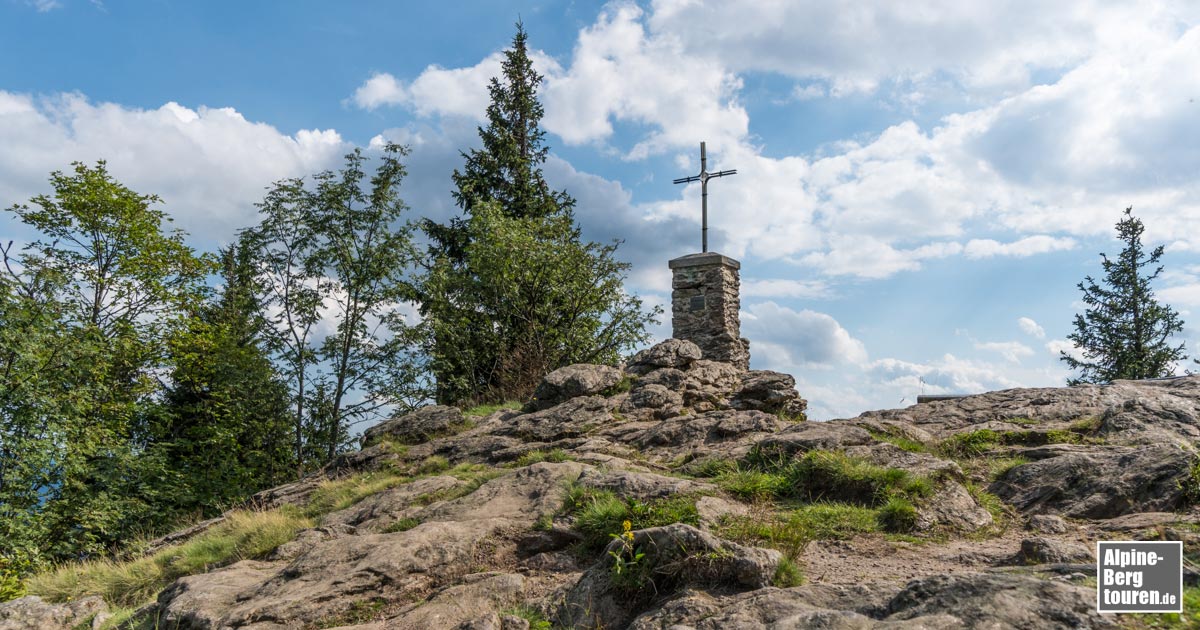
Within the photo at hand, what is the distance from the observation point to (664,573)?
15.8 ft

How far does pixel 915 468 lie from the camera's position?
7.47 metres

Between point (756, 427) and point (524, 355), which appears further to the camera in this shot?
point (524, 355)

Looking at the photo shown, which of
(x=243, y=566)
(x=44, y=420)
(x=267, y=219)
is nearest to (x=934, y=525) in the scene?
(x=243, y=566)

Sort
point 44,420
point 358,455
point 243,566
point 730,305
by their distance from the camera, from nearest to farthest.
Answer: point 243,566, point 358,455, point 44,420, point 730,305

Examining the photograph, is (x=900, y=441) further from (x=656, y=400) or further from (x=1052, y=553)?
(x=656, y=400)

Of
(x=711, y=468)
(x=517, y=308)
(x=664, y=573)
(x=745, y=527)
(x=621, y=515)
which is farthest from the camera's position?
(x=517, y=308)

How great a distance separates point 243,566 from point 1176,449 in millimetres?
9329

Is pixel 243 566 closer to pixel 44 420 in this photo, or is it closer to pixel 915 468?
pixel 915 468

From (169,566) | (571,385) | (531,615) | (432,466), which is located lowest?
(169,566)

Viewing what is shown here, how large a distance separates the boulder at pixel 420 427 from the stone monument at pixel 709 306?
5800mm

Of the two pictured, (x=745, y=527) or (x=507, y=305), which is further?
(x=507, y=305)

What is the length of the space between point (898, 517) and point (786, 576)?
→ 7.48ft

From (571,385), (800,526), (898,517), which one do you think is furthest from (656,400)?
(800,526)

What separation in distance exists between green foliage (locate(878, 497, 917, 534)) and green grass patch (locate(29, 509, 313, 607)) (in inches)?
257
